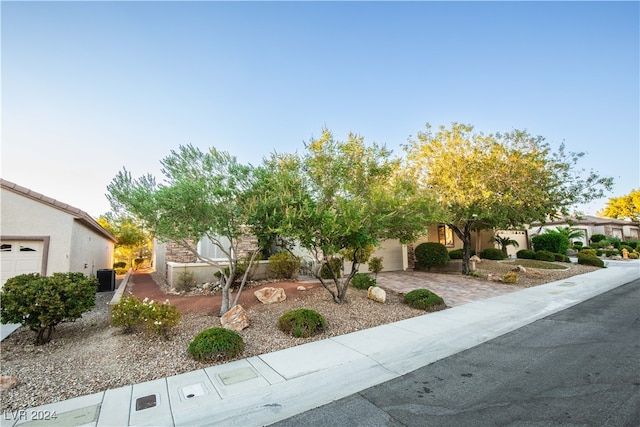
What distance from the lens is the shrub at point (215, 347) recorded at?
496 cm

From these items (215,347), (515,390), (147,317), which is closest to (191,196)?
(147,317)

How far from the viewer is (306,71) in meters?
12.2

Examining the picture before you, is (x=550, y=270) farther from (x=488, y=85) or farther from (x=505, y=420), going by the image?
(x=505, y=420)

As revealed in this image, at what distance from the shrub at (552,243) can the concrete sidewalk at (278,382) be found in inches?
759

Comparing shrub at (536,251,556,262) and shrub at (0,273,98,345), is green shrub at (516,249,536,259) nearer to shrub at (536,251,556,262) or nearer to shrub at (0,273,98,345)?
shrub at (536,251,556,262)

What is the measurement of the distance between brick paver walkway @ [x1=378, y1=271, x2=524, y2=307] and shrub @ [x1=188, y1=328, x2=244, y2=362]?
6.78 meters

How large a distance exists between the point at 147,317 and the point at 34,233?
669 cm

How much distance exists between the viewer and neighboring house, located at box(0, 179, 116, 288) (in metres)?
8.99

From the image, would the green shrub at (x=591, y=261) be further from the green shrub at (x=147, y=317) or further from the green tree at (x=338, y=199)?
the green shrub at (x=147, y=317)

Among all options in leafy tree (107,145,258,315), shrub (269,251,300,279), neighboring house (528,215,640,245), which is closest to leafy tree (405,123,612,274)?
shrub (269,251,300,279)

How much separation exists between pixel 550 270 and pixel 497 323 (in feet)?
40.3

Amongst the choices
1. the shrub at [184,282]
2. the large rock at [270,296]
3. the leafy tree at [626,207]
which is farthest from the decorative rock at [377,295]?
the leafy tree at [626,207]

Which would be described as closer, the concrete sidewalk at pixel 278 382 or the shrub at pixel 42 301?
the concrete sidewalk at pixel 278 382

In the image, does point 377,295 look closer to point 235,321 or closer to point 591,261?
point 235,321
